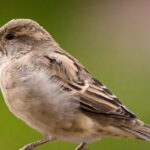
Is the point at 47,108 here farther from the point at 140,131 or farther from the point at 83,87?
the point at 140,131

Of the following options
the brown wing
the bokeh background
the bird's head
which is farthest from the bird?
the bokeh background

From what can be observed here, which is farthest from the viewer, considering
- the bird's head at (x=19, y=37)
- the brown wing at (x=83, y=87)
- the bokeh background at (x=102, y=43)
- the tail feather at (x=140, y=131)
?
the bokeh background at (x=102, y=43)

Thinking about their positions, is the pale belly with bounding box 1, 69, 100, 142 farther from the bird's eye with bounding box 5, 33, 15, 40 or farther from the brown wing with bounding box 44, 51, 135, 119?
the bird's eye with bounding box 5, 33, 15, 40

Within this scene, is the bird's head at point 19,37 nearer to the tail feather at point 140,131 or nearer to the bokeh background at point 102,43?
the tail feather at point 140,131

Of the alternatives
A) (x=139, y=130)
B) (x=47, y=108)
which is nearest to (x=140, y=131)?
(x=139, y=130)

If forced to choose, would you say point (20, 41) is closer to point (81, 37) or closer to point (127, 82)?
point (127, 82)

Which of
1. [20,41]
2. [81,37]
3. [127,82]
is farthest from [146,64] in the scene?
[20,41]

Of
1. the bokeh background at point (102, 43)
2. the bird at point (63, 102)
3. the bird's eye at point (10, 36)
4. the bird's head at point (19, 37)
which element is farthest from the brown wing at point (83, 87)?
the bokeh background at point (102, 43)
